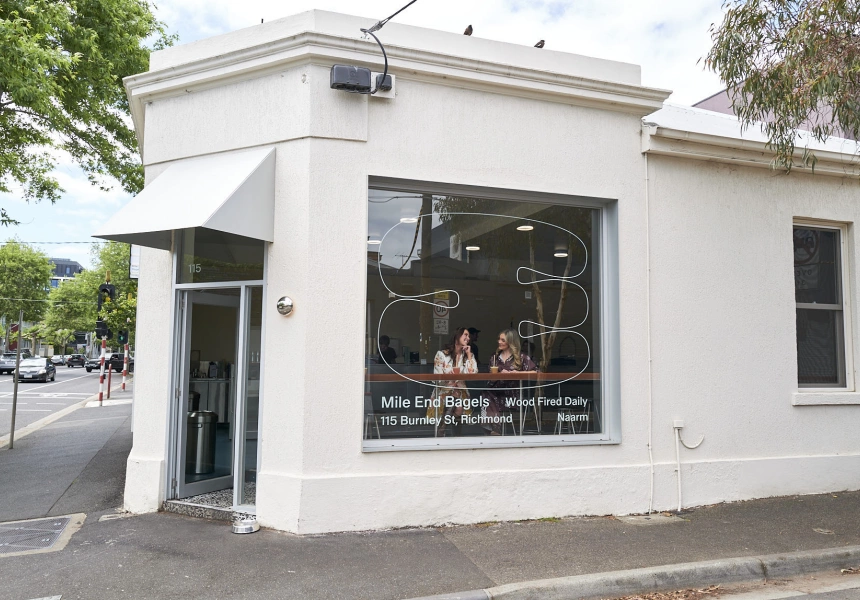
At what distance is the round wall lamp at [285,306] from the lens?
6305mm

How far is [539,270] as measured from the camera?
7.33 m

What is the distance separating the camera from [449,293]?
6.97 meters

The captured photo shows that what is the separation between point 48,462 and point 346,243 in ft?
22.7

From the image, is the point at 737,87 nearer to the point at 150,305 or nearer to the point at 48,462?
the point at 150,305

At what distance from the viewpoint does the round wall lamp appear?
6.30m

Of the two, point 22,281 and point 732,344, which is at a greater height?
point 22,281

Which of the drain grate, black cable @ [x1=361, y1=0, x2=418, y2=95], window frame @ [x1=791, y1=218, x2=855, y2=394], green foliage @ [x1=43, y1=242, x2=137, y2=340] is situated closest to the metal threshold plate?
the drain grate

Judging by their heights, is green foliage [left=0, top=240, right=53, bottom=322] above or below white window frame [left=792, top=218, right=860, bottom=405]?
above

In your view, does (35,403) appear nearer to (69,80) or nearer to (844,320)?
(69,80)

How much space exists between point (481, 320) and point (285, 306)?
2.06 meters

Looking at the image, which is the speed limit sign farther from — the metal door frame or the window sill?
the window sill

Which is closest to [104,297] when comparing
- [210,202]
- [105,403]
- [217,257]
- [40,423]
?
[105,403]

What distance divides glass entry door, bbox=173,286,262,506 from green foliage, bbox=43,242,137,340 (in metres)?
21.9

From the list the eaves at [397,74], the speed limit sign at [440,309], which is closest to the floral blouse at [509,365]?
the speed limit sign at [440,309]
